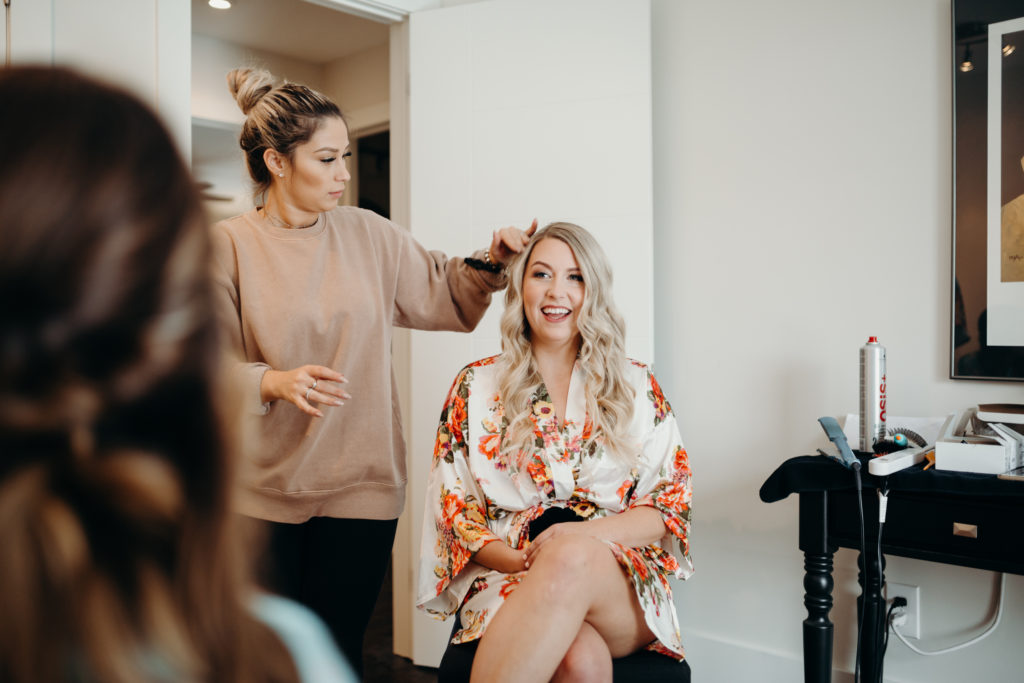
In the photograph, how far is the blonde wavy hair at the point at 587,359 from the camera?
1782 millimetres

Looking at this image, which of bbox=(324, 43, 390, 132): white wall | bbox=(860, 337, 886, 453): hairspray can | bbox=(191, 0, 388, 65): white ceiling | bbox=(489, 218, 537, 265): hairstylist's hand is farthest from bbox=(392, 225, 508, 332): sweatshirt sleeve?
bbox=(324, 43, 390, 132): white wall

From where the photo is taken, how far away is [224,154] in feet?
14.3

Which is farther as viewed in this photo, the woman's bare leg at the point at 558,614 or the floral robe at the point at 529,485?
the floral robe at the point at 529,485

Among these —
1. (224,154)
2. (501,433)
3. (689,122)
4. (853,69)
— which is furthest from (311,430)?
(224,154)

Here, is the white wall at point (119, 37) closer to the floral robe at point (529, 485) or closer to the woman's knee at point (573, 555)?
the floral robe at point (529, 485)

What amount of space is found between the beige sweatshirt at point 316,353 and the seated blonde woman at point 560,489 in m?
0.19

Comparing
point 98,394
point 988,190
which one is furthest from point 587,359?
point 98,394

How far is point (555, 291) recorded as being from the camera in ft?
6.12

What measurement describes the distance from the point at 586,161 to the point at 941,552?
150 cm

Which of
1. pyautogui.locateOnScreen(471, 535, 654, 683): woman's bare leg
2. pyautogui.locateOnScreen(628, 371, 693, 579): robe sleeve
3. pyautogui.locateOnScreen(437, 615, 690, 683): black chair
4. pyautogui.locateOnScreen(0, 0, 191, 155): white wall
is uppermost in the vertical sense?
pyautogui.locateOnScreen(0, 0, 191, 155): white wall

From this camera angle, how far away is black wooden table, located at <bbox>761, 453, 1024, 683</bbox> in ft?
5.36

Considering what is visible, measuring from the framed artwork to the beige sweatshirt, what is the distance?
150 cm

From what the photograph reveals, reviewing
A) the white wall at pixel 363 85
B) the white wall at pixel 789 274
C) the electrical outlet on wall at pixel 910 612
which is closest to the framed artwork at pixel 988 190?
the white wall at pixel 789 274

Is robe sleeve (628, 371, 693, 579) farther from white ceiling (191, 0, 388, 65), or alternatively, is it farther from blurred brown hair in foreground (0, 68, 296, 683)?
white ceiling (191, 0, 388, 65)
